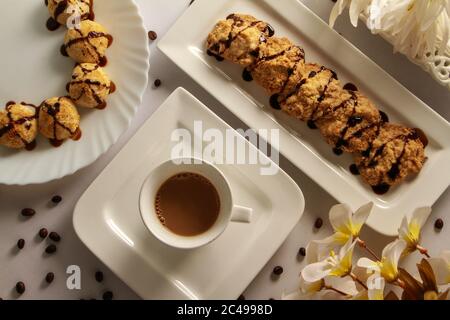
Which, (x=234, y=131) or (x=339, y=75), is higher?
(x=339, y=75)

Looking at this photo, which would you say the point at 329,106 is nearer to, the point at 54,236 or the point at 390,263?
the point at 390,263

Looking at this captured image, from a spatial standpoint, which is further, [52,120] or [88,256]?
[88,256]

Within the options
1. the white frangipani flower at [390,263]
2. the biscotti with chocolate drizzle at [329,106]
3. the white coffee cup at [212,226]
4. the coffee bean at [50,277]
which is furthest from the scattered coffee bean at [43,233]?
the white frangipani flower at [390,263]

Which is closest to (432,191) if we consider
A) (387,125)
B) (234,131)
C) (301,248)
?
(387,125)

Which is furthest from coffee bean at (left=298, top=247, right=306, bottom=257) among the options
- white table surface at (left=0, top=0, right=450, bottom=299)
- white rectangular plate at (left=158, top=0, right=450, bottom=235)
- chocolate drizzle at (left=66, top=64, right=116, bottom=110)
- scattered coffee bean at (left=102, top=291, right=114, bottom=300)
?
chocolate drizzle at (left=66, top=64, right=116, bottom=110)

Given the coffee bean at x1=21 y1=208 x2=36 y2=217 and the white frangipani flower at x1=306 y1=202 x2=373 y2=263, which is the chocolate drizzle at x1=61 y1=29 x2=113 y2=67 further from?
the white frangipani flower at x1=306 y1=202 x2=373 y2=263

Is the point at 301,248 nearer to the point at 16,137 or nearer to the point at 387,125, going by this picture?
the point at 387,125

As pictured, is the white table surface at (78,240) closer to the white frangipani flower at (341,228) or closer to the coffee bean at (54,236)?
the coffee bean at (54,236)
